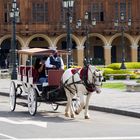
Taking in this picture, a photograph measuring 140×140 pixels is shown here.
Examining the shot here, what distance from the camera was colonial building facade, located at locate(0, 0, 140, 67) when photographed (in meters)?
60.5

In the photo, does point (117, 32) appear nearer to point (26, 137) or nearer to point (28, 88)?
point (28, 88)

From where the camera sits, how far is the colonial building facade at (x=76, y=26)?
198 ft

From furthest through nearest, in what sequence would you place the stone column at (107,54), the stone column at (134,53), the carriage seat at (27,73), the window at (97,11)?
the window at (97,11) → the stone column at (134,53) → the stone column at (107,54) → the carriage seat at (27,73)

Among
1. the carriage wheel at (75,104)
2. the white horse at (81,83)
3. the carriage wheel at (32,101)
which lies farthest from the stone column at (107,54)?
the white horse at (81,83)

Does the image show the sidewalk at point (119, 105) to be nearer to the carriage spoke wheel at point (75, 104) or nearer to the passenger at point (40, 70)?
the carriage spoke wheel at point (75, 104)

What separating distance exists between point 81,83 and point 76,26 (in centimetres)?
4659

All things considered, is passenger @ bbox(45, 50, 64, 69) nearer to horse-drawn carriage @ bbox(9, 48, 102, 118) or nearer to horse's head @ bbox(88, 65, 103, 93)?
horse-drawn carriage @ bbox(9, 48, 102, 118)

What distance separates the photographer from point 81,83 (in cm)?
1428

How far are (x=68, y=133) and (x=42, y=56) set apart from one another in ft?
18.2

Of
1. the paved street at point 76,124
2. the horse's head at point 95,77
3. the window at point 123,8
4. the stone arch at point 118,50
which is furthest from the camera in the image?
the stone arch at point 118,50

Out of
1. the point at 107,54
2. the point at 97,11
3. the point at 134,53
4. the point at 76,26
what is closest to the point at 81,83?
the point at 76,26

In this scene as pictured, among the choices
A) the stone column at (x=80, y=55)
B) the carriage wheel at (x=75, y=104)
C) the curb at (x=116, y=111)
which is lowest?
the curb at (x=116, y=111)

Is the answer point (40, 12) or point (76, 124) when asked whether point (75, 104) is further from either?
point (40, 12)

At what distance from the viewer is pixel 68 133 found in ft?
37.4
